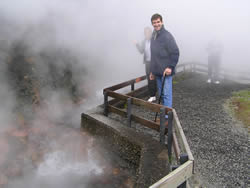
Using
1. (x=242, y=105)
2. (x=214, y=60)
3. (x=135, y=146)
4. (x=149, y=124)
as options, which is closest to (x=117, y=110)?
(x=149, y=124)

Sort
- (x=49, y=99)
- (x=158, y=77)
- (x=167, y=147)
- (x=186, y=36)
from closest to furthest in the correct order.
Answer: (x=167, y=147) < (x=158, y=77) < (x=49, y=99) < (x=186, y=36)

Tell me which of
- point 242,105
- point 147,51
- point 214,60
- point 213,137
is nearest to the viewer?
point 213,137

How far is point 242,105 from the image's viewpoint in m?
6.03

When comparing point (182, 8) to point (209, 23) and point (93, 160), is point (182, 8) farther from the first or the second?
point (93, 160)

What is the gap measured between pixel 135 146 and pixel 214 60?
20.9 ft

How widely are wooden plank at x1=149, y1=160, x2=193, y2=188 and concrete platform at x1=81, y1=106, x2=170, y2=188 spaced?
0.81 metres

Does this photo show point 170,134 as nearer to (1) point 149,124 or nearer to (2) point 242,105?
(1) point 149,124

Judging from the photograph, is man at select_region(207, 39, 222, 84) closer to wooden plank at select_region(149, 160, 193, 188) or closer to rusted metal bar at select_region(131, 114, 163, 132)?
rusted metal bar at select_region(131, 114, 163, 132)

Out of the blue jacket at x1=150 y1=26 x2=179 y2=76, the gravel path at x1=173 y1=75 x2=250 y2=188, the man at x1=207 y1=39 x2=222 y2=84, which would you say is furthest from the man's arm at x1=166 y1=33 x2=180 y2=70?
the man at x1=207 y1=39 x2=222 y2=84

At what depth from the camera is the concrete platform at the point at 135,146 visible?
9.53 ft

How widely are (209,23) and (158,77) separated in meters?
9.89

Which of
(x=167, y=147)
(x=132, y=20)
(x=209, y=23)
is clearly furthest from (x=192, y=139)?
(x=209, y=23)

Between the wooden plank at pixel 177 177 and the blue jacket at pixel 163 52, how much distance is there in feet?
7.13

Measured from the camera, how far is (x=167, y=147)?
3.53m
